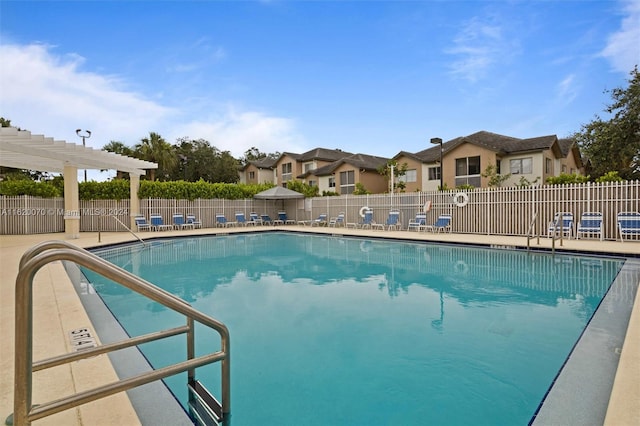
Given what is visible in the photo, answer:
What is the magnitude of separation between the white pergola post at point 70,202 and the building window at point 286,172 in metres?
24.5

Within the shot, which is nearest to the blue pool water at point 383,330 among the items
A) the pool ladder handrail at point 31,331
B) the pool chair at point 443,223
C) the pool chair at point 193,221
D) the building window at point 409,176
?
the pool ladder handrail at point 31,331

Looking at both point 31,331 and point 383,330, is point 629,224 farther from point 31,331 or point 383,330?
point 31,331

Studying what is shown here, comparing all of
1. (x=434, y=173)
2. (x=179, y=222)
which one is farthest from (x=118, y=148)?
(x=434, y=173)

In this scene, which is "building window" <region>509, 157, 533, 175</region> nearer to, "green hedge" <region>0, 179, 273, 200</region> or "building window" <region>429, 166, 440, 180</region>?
"building window" <region>429, 166, 440, 180</region>

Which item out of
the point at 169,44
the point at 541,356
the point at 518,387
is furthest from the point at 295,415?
the point at 169,44

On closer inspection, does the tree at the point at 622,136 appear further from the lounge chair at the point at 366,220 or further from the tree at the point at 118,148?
the tree at the point at 118,148

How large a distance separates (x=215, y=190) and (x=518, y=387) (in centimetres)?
1983

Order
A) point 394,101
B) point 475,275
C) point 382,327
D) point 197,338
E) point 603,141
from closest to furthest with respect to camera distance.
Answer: point 197,338
point 382,327
point 475,275
point 394,101
point 603,141

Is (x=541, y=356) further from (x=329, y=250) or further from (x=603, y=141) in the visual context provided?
(x=603, y=141)

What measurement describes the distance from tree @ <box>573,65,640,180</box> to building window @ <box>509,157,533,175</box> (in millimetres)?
5036

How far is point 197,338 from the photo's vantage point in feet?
13.5

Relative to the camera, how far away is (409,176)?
28.4 meters

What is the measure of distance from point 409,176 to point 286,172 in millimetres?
14791

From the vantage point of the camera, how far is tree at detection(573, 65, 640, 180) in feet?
68.9
